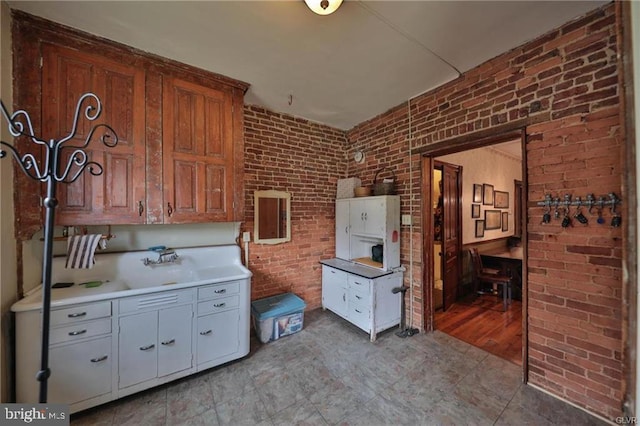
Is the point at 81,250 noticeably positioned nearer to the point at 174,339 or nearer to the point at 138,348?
the point at 138,348

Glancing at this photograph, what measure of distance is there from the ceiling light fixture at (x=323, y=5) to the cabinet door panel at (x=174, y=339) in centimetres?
251

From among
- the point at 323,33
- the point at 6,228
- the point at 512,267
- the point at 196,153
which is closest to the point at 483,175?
the point at 512,267

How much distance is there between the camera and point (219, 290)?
7.38 ft

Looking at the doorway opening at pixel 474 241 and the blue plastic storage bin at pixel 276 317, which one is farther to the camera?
the doorway opening at pixel 474 241

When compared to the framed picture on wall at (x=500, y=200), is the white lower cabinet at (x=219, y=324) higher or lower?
lower

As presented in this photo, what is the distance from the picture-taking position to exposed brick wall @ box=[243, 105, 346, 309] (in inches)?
123

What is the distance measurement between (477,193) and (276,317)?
4.02 m

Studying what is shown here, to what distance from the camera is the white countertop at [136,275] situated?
1.76 meters

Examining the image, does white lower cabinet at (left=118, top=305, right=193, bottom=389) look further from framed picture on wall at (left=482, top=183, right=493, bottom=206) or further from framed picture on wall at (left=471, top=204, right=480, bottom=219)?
framed picture on wall at (left=482, top=183, right=493, bottom=206)

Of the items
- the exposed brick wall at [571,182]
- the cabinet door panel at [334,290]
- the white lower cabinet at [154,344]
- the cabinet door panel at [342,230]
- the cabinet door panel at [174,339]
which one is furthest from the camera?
the cabinet door panel at [342,230]

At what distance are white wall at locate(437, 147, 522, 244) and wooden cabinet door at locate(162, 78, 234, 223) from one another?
3.00 metres

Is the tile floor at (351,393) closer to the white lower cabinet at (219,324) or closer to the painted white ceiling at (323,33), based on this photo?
the white lower cabinet at (219,324)

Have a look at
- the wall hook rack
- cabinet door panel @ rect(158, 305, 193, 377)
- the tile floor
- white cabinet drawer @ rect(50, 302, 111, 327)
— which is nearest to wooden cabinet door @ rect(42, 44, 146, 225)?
white cabinet drawer @ rect(50, 302, 111, 327)

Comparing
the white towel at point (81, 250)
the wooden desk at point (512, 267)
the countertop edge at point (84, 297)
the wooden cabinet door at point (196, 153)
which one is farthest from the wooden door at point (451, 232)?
the white towel at point (81, 250)
